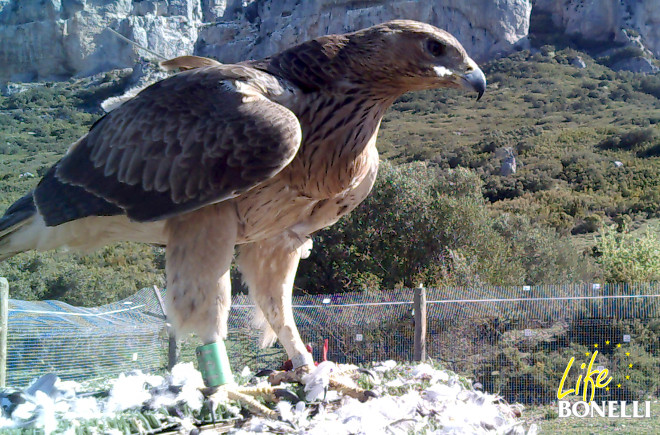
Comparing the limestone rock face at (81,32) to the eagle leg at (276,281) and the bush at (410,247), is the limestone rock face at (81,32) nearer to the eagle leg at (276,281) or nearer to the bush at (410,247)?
the bush at (410,247)

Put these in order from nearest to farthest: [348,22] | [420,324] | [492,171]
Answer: [420,324] < [492,171] < [348,22]

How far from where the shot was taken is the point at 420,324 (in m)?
7.58

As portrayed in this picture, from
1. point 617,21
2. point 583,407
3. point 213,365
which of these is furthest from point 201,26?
point 213,365

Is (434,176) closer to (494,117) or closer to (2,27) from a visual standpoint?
(494,117)

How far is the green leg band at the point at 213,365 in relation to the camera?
251cm

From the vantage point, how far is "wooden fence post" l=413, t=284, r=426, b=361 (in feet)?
24.7

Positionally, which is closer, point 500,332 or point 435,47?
point 435,47

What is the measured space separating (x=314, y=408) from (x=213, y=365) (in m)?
0.45

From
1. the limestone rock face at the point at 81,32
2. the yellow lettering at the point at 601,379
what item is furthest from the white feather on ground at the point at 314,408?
the limestone rock face at the point at 81,32

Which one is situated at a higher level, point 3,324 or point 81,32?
point 81,32

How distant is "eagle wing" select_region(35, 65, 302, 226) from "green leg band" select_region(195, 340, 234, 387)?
0.58 m

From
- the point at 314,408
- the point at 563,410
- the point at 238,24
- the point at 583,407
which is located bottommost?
the point at 583,407

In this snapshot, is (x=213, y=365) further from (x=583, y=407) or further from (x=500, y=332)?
(x=583, y=407)

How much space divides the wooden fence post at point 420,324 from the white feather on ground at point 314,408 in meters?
4.67
